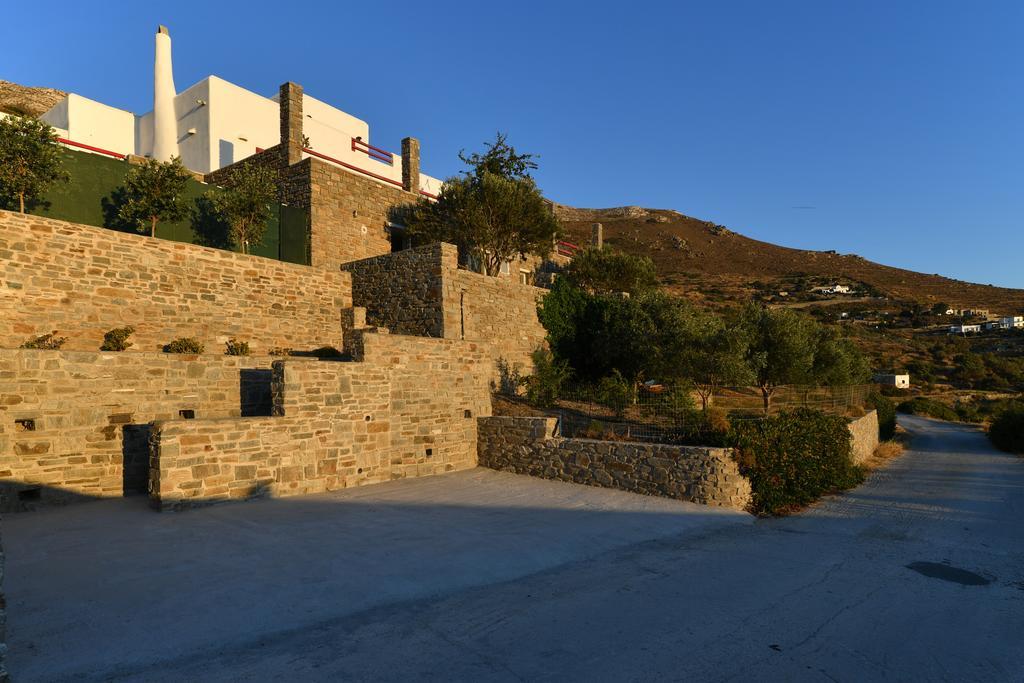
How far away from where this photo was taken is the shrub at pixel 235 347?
48.2 feet

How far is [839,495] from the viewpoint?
14359 millimetres

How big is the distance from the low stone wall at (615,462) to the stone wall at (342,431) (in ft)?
3.34

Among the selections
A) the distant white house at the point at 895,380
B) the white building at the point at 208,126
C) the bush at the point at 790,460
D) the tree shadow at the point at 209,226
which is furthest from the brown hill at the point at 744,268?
the bush at the point at 790,460

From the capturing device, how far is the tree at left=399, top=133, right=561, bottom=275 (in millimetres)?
21688

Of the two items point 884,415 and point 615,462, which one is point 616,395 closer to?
point 615,462

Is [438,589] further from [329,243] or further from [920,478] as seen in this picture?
[920,478]

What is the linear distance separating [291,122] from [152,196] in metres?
7.65

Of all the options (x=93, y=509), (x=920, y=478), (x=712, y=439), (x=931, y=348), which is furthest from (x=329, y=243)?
(x=931, y=348)

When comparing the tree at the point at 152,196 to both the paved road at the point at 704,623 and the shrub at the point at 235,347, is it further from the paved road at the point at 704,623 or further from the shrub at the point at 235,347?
the paved road at the point at 704,623

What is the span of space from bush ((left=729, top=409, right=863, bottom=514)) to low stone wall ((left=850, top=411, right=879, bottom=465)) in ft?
12.6

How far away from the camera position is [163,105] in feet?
96.6

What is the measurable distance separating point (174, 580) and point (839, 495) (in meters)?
15.3

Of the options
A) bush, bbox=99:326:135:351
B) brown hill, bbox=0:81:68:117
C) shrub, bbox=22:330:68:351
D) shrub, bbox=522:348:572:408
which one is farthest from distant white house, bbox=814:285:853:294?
brown hill, bbox=0:81:68:117

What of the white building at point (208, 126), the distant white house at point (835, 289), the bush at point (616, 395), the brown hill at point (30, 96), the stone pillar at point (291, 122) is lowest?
the bush at point (616, 395)
